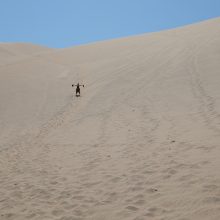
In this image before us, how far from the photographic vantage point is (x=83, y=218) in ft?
20.3

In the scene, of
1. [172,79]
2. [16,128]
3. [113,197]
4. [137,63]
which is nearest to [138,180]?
[113,197]

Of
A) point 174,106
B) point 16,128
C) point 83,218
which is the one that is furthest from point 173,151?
point 16,128

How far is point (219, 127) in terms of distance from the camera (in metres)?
10.2

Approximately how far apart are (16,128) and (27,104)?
4.25 metres

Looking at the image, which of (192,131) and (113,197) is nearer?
(113,197)

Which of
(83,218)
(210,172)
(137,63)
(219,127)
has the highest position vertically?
(137,63)

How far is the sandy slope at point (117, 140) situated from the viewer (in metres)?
6.55

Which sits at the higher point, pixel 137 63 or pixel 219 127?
pixel 137 63

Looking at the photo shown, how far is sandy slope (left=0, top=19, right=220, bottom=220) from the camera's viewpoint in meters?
6.55

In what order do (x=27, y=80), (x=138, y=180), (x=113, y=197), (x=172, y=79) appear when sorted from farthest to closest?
1. (x=27, y=80)
2. (x=172, y=79)
3. (x=138, y=180)
4. (x=113, y=197)

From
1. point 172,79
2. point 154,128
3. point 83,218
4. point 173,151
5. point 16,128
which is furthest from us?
point 172,79

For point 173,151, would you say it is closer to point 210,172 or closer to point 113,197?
point 210,172

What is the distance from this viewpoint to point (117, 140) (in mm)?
11164

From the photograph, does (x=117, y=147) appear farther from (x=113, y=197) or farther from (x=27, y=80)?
(x=27, y=80)
